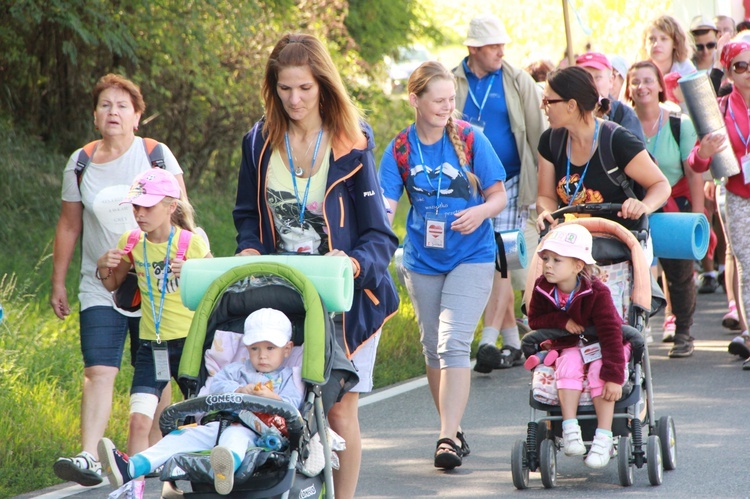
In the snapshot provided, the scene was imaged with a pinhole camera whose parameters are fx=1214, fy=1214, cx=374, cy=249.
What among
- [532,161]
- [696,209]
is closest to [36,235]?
[532,161]

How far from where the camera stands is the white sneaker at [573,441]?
19.2 feet

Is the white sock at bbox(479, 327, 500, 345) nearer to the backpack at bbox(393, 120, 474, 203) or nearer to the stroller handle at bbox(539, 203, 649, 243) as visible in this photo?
the stroller handle at bbox(539, 203, 649, 243)

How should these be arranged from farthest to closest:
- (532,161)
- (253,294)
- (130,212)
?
(532,161) < (130,212) < (253,294)

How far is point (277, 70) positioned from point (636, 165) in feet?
8.40

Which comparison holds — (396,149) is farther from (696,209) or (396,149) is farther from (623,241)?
(696,209)

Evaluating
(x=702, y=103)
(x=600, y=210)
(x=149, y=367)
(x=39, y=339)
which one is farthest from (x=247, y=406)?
(x=39, y=339)

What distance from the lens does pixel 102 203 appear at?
645 centimetres

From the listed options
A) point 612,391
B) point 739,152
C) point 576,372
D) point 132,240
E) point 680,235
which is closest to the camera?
point 612,391

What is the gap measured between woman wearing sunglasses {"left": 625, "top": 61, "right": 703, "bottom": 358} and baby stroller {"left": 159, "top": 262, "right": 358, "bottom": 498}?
210 inches

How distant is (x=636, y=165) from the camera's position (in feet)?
22.5

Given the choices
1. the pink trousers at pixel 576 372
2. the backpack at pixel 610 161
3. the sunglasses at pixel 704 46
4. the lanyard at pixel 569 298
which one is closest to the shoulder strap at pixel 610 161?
the backpack at pixel 610 161

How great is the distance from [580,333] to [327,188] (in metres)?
1.61

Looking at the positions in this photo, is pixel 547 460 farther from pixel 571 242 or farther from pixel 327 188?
pixel 327 188

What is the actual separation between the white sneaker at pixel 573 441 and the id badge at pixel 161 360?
199 cm
